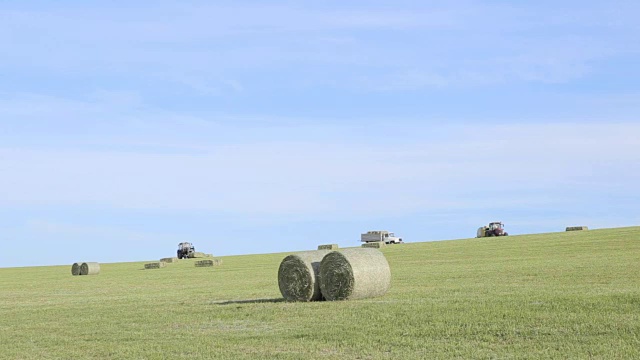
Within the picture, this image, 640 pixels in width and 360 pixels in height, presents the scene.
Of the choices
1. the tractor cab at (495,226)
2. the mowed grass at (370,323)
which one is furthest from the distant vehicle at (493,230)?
the mowed grass at (370,323)

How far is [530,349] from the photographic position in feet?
51.2

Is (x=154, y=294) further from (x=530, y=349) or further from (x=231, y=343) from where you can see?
(x=530, y=349)

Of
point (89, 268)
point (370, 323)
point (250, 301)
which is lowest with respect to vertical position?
point (370, 323)

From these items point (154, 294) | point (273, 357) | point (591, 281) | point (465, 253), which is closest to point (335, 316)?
point (273, 357)

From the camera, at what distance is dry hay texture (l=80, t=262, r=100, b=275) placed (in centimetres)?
6144

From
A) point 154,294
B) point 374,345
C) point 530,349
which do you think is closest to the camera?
point 530,349

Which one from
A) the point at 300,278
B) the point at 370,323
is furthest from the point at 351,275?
the point at 370,323

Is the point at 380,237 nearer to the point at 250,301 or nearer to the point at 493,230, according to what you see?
the point at 493,230

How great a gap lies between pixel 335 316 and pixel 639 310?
23.8 ft

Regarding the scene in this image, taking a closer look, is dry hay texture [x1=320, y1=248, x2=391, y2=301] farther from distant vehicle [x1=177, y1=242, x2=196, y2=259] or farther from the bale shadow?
distant vehicle [x1=177, y1=242, x2=196, y2=259]

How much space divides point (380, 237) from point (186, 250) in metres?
21.9

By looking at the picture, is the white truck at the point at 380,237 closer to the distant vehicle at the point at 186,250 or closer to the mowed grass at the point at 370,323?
the distant vehicle at the point at 186,250

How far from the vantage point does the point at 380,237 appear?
94.5 m

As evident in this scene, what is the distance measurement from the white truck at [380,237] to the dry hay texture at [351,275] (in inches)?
2706
